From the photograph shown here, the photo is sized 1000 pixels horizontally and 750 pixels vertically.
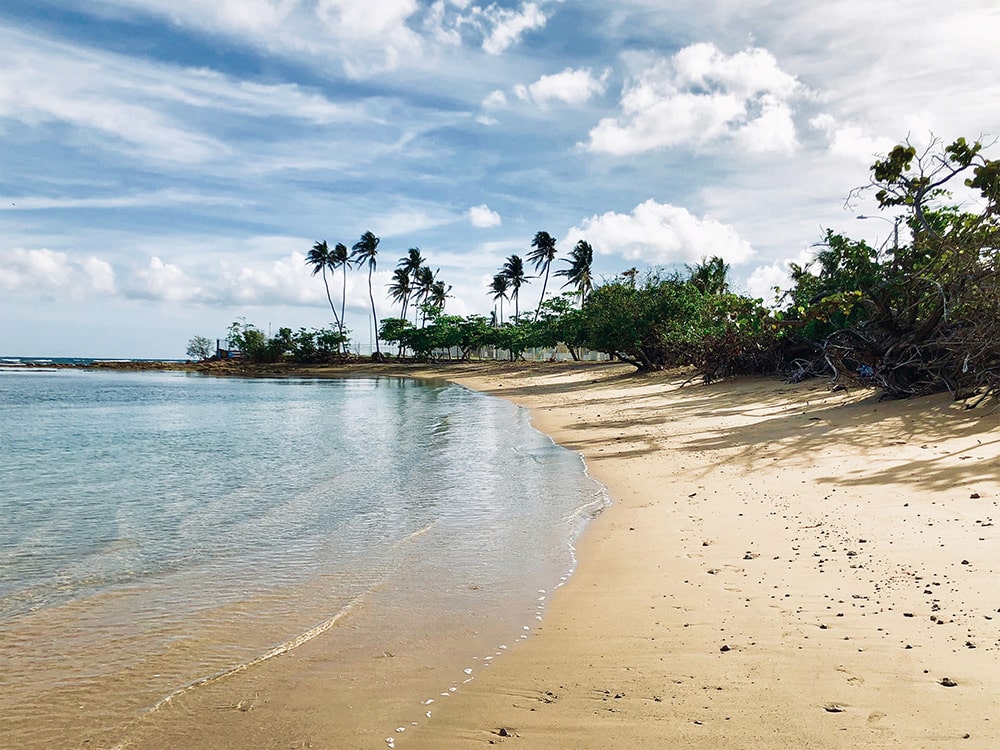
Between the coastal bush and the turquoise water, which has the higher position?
the coastal bush

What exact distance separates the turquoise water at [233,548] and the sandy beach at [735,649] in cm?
54

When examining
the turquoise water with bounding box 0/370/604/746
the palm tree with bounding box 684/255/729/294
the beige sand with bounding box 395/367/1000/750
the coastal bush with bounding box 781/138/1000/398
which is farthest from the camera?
the palm tree with bounding box 684/255/729/294

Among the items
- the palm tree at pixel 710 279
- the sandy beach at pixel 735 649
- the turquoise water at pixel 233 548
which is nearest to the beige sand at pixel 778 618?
the sandy beach at pixel 735 649

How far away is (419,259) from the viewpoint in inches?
3223

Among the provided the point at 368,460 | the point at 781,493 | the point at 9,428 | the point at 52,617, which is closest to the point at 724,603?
the point at 781,493

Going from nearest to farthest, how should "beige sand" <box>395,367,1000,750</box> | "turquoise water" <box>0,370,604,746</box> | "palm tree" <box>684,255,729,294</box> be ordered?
"beige sand" <box>395,367,1000,750</box> < "turquoise water" <box>0,370,604,746</box> < "palm tree" <box>684,255,729,294</box>

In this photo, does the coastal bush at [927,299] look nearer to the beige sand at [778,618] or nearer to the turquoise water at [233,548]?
the beige sand at [778,618]

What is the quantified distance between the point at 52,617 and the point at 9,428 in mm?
20469

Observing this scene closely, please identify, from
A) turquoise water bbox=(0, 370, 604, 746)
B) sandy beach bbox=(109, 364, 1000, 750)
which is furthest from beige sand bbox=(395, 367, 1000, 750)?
turquoise water bbox=(0, 370, 604, 746)

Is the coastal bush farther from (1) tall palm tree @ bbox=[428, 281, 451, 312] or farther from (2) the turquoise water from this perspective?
(1) tall palm tree @ bbox=[428, 281, 451, 312]

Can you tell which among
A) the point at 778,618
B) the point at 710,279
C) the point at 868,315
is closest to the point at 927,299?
the point at 868,315

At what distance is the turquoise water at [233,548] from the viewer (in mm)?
4891

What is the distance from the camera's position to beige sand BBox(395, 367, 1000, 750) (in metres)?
3.46

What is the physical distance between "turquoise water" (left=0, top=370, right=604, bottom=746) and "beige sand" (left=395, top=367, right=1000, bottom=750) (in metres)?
0.83
